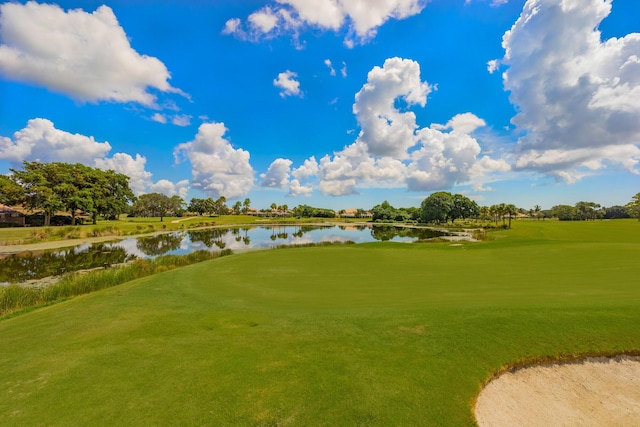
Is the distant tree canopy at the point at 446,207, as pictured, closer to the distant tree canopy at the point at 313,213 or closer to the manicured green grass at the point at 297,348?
the distant tree canopy at the point at 313,213

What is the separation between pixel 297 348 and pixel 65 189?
2750 inches

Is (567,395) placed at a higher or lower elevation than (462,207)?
lower

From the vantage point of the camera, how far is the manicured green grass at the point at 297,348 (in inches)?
177

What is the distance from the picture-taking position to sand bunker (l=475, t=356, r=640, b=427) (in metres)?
5.00

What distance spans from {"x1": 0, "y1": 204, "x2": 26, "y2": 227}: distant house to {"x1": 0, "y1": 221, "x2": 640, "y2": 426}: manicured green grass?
231 ft

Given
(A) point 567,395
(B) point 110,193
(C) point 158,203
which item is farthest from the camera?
(C) point 158,203

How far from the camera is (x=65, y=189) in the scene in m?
54.6

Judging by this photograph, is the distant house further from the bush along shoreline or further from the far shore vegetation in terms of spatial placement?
the far shore vegetation

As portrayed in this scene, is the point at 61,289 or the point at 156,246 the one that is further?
the point at 156,246

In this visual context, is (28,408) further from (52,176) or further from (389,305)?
(52,176)

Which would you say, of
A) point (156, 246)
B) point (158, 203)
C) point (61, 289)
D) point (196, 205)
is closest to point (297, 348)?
point (61, 289)

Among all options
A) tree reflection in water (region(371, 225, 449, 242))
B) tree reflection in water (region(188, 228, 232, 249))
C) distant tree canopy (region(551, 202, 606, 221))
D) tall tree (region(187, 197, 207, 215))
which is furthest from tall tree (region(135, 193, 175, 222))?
distant tree canopy (region(551, 202, 606, 221))

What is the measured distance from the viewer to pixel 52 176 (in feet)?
190

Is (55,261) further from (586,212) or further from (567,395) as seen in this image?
(586,212)
